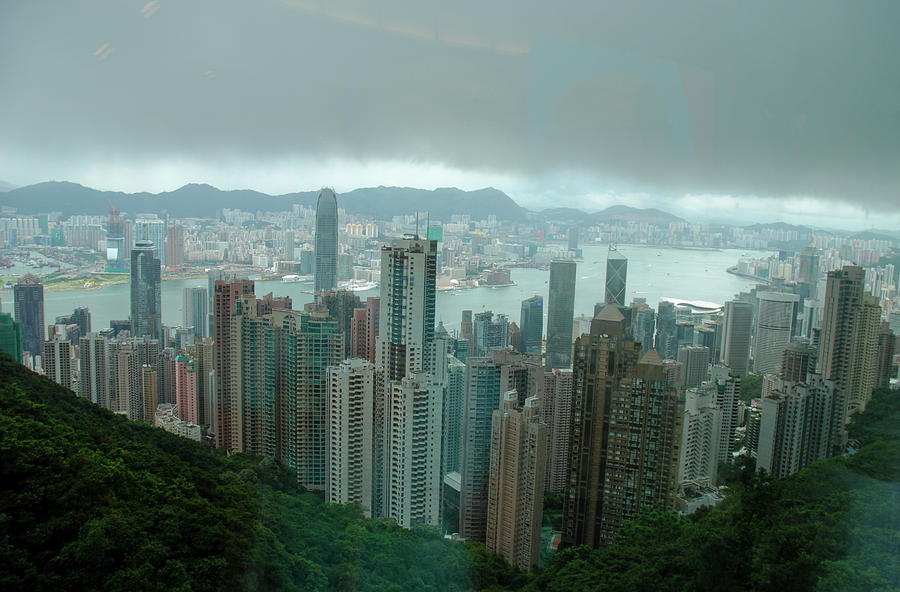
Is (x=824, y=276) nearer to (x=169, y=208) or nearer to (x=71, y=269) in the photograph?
(x=169, y=208)

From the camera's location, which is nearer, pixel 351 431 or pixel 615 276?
pixel 351 431

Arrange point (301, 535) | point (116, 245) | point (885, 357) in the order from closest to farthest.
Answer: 1. point (301, 535)
2. point (885, 357)
3. point (116, 245)

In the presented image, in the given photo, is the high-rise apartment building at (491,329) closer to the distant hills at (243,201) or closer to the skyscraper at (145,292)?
the distant hills at (243,201)

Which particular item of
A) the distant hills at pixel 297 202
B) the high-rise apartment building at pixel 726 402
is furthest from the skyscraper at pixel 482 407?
the high-rise apartment building at pixel 726 402

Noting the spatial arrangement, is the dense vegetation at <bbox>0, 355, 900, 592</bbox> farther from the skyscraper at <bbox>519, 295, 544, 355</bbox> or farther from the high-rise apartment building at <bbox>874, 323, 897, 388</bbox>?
the high-rise apartment building at <bbox>874, 323, 897, 388</bbox>

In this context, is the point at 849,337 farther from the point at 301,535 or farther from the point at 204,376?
the point at 204,376

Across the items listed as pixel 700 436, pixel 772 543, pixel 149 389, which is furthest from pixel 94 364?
pixel 772 543

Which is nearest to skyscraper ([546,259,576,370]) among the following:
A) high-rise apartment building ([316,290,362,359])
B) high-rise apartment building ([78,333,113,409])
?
high-rise apartment building ([316,290,362,359])

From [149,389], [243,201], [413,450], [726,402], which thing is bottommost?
[149,389]
